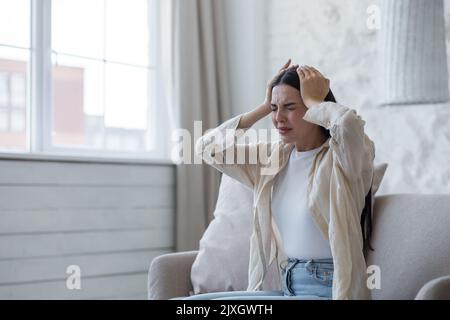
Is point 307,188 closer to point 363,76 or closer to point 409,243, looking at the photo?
point 409,243

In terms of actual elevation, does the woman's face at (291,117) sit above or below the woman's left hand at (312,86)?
below

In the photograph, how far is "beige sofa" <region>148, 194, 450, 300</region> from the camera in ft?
6.07

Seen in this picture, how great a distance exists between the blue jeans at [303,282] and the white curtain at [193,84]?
Answer: 58.2 inches

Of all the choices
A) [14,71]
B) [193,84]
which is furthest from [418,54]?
[14,71]

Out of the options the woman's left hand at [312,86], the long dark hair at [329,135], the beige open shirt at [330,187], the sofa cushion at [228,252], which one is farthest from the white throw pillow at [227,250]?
the woman's left hand at [312,86]

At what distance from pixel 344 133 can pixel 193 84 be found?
183cm

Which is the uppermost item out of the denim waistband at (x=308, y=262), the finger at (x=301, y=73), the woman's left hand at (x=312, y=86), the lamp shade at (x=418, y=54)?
the lamp shade at (x=418, y=54)

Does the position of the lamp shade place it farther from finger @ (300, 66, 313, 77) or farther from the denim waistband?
the denim waistband

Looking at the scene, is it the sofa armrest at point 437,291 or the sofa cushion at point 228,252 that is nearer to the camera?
the sofa armrest at point 437,291

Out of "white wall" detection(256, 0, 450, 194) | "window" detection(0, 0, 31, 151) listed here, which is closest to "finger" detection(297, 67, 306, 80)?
"white wall" detection(256, 0, 450, 194)

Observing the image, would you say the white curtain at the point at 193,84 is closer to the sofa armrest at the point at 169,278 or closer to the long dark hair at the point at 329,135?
the sofa armrest at the point at 169,278

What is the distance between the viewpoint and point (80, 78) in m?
3.26

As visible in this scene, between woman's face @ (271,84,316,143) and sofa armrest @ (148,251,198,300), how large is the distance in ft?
1.99

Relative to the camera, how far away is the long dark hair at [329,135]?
1980 mm
